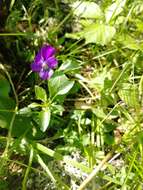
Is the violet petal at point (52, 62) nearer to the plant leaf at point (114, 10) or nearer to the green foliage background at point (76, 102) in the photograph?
the green foliage background at point (76, 102)

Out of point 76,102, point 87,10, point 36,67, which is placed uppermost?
point 87,10

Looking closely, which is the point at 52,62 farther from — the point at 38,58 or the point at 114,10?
the point at 114,10

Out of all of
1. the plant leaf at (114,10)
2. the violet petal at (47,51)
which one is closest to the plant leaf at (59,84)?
the violet petal at (47,51)

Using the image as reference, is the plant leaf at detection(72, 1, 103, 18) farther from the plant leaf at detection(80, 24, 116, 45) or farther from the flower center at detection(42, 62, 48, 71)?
the flower center at detection(42, 62, 48, 71)

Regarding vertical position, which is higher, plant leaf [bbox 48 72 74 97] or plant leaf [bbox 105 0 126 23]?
plant leaf [bbox 105 0 126 23]

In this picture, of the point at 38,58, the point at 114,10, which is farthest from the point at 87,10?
the point at 38,58

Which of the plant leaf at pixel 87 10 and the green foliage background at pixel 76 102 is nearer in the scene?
the green foliage background at pixel 76 102

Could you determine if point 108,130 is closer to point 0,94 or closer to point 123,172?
point 123,172

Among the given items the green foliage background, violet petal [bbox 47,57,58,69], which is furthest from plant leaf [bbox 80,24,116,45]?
violet petal [bbox 47,57,58,69]

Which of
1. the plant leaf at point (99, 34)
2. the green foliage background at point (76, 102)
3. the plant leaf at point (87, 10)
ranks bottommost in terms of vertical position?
the green foliage background at point (76, 102)
